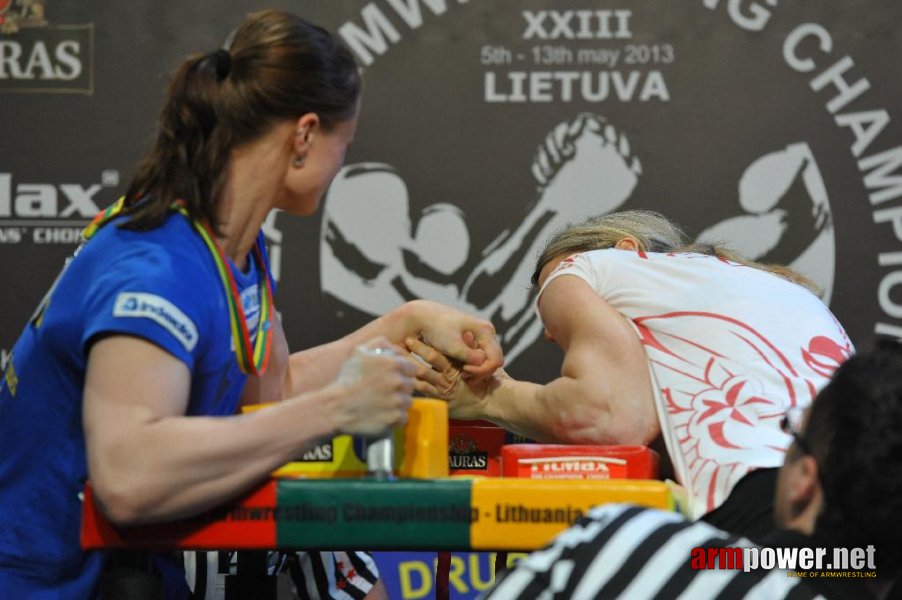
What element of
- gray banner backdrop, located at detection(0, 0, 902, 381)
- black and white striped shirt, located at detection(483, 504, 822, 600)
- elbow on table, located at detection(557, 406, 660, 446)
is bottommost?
black and white striped shirt, located at detection(483, 504, 822, 600)

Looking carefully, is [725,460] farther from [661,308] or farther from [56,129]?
[56,129]

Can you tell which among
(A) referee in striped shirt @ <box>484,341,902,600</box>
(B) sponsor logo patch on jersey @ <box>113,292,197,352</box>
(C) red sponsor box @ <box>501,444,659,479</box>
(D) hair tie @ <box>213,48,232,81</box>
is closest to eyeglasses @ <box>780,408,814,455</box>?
(A) referee in striped shirt @ <box>484,341,902,600</box>

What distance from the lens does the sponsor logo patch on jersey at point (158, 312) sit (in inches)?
50.9

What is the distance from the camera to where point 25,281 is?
3.03 m

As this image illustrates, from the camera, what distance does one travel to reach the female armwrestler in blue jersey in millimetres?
1267

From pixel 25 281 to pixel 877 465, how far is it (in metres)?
2.54

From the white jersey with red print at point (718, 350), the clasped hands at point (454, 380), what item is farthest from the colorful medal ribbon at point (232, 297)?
the white jersey with red print at point (718, 350)

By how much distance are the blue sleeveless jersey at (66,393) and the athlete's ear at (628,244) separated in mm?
850

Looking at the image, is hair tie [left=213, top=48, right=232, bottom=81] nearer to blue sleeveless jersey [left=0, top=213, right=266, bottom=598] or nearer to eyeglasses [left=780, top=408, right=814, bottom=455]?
blue sleeveless jersey [left=0, top=213, right=266, bottom=598]

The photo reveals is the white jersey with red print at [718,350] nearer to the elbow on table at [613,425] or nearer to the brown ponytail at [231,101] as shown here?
the elbow on table at [613,425]

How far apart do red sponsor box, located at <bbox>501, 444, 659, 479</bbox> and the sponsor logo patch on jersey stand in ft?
1.41

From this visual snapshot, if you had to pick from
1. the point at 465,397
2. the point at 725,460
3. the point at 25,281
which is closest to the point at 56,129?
the point at 25,281

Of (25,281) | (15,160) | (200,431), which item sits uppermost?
(15,160)

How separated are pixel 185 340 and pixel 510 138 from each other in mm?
1823
